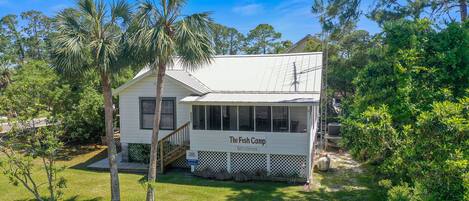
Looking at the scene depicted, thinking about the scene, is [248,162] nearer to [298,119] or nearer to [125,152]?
[298,119]

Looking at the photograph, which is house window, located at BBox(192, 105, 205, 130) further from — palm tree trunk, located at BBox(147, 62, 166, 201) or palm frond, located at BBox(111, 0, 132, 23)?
palm frond, located at BBox(111, 0, 132, 23)

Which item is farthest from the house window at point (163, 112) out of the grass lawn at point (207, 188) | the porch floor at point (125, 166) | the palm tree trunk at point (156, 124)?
the palm tree trunk at point (156, 124)

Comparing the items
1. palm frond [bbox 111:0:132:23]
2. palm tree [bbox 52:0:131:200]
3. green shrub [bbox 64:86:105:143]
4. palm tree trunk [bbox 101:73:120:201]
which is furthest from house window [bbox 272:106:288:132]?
green shrub [bbox 64:86:105:143]

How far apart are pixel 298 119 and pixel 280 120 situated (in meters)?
1.18

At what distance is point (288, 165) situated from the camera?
13.0m

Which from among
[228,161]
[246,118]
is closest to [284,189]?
[228,161]

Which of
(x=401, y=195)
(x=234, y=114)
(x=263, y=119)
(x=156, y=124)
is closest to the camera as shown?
(x=401, y=195)

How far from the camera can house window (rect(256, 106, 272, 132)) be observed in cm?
1370

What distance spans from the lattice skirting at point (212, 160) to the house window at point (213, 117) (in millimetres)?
1186

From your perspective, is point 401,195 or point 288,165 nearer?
point 401,195

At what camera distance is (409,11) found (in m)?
14.4

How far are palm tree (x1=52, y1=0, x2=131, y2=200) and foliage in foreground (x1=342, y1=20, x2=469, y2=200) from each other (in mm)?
6675

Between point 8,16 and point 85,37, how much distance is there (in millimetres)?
38647

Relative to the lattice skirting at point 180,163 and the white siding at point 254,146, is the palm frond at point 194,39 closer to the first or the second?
A: the white siding at point 254,146
